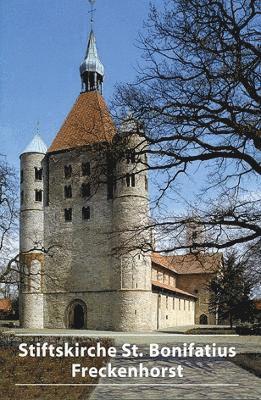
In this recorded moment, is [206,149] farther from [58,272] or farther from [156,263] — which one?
[156,263]

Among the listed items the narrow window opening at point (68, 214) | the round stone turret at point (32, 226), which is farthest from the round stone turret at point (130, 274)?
the round stone turret at point (32, 226)

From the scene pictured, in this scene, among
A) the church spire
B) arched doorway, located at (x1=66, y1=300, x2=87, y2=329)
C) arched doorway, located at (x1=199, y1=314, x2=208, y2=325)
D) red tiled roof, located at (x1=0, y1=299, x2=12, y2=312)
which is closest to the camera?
arched doorway, located at (x1=66, y1=300, x2=87, y2=329)

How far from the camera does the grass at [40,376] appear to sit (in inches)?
368

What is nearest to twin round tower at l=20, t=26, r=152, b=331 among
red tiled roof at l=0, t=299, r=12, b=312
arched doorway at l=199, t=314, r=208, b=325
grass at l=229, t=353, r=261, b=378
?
grass at l=229, t=353, r=261, b=378

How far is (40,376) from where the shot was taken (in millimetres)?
11625

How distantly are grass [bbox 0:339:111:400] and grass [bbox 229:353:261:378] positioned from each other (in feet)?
13.0

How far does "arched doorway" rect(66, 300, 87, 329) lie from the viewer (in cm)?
4200

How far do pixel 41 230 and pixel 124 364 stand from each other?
31.9 metres

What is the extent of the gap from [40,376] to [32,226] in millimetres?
34045

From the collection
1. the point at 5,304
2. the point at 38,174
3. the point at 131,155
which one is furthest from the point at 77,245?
the point at 5,304

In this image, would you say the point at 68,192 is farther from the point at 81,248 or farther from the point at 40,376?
the point at 40,376

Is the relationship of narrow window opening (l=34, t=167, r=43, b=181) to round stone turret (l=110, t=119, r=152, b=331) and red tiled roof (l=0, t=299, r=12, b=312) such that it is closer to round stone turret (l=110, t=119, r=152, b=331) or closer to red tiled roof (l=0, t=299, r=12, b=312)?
round stone turret (l=110, t=119, r=152, b=331)

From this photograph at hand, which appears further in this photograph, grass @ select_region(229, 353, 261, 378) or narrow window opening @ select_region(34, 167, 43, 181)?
narrow window opening @ select_region(34, 167, 43, 181)

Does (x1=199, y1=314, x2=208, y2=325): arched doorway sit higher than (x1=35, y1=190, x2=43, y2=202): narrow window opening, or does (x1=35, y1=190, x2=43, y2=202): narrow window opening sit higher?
(x1=35, y1=190, x2=43, y2=202): narrow window opening
